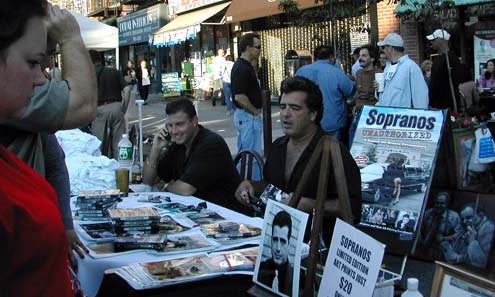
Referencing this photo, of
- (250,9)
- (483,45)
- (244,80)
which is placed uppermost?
(250,9)

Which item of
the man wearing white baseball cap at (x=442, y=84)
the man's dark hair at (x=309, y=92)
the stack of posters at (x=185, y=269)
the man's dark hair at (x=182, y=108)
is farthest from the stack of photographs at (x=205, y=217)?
the man wearing white baseball cap at (x=442, y=84)

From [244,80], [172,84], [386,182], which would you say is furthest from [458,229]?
[172,84]

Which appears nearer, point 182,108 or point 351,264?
point 351,264

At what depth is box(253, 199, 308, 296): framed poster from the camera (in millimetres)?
2320

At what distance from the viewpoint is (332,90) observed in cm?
745

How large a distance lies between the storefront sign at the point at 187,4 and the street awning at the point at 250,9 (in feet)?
10.8

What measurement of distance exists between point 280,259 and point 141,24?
95.3 feet

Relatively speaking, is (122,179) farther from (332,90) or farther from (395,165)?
(332,90)

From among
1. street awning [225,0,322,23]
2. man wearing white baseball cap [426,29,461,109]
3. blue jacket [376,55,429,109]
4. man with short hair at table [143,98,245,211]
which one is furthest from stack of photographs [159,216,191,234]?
street awning [225,0,322,23]

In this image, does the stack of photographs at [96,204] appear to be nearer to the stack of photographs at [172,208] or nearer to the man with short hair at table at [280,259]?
the stack of photographs at [172,208]

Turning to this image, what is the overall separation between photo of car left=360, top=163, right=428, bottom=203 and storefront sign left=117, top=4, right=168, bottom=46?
23591mm

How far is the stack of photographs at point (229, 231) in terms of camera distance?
3.28 meters

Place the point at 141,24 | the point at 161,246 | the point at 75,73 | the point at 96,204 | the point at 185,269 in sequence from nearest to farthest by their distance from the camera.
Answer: the point at 75,73 < the point at 185,269 < the point at 161,246 < the point at 96,204 < the point at 141,24

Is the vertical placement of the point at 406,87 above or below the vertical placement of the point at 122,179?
above
